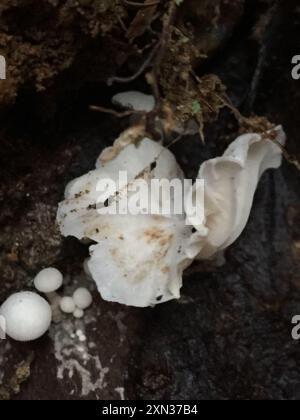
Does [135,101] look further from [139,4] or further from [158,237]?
[158,237]

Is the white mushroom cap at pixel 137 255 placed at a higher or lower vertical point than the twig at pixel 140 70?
lower

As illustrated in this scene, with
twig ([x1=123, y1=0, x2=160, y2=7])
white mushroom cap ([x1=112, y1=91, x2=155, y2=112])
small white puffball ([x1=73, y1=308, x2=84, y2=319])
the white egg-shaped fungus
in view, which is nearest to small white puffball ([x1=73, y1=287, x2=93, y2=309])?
small white puffball ([x1=73, y1=308, x2=84, y2=319])

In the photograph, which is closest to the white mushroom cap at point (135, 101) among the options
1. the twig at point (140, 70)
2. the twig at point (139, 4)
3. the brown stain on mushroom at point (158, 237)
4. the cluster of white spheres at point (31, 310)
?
the twig at point (140, 70)

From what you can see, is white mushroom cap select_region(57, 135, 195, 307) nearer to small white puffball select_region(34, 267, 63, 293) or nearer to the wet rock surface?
small white puffball select_region(34, 267, 63, 293)

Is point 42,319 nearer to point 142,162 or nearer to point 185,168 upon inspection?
point 142,162

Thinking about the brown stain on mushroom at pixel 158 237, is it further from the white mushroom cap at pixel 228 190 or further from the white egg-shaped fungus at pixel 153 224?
the white mushroom cap at pixel 228 190

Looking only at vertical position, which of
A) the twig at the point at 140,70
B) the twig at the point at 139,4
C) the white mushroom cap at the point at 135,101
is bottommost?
the white mushroom cap at the point at 135,101

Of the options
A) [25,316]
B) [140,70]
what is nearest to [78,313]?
[25,316]
